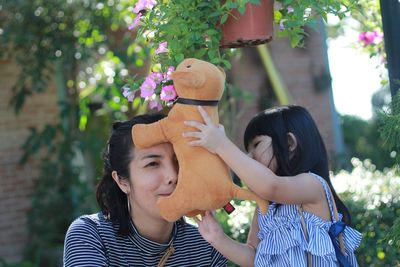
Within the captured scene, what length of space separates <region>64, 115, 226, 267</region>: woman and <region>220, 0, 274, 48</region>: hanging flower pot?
1.41 feet

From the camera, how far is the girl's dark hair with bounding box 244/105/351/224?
2.86 meters

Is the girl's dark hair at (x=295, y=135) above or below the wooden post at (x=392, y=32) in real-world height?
below

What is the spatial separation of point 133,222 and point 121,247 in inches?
4.3

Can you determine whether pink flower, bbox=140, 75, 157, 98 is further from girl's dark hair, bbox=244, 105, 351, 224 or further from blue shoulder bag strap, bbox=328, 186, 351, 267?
blue shoulder bag strap, bbox=328, 186, 351, 267

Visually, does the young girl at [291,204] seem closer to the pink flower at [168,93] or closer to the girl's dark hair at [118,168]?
the pink flower at [168,93]

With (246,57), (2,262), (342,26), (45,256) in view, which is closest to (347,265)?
(342,26)

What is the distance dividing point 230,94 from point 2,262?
2.69 m

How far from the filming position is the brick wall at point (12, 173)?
7.46 metres

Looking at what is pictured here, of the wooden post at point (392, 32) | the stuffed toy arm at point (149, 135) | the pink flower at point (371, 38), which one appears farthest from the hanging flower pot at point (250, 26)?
the pink flower at point (371, 38)

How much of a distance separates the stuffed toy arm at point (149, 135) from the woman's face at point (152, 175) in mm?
183

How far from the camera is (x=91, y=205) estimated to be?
7.44m

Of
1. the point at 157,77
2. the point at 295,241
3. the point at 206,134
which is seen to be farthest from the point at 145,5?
the point at 295,241

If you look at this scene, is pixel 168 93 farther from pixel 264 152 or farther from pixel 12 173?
pixel 12 173

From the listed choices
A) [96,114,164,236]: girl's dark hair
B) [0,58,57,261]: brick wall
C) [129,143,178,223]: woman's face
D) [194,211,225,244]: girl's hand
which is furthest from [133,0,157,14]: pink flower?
[0,58,57,261]: brick wall
